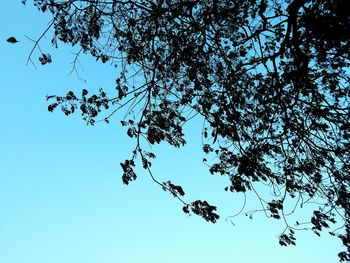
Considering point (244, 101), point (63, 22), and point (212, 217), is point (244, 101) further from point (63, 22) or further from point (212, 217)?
point (63, 22)

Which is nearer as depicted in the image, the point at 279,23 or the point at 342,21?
the point at 342,21

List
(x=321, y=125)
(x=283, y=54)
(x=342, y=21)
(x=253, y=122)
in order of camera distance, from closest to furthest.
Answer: (x=342, y=21), (x=321, y=125), (x=283, y=54), (x=253, y=122)

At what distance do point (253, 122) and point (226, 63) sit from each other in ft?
4.29

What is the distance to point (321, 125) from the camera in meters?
5.19

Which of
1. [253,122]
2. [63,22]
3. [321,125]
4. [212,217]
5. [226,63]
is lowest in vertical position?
[212,217]

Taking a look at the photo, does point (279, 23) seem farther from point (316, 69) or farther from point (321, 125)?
point (321, 125)

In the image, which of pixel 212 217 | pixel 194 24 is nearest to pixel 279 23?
pixel 194 24

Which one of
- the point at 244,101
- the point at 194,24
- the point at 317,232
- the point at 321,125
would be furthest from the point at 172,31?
the point at 317,232

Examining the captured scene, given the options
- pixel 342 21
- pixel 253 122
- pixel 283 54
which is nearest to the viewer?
pixel 342 21

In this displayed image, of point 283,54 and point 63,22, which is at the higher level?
point 63,22

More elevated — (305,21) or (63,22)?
(63,22)

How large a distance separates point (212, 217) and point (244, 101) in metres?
2.48

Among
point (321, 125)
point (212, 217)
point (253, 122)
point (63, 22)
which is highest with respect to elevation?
point (63, 22)

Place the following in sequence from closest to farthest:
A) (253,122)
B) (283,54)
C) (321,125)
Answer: (321,125), (283,54), (253,122)
